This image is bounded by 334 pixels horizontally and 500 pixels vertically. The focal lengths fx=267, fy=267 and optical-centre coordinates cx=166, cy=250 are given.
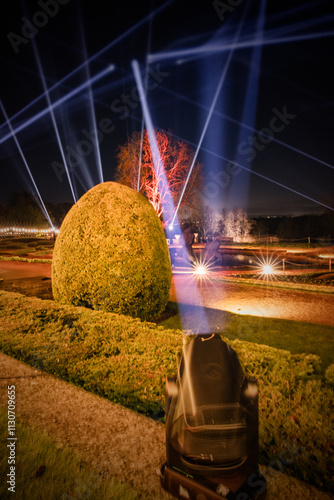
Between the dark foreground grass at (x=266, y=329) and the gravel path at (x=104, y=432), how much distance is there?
9.96ft

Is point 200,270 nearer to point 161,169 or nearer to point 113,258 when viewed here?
point 113,258

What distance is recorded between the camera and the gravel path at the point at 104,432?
236 centimetres

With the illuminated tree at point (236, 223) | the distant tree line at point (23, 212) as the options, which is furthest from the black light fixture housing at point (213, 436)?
the distant tree line at point (23, 212)

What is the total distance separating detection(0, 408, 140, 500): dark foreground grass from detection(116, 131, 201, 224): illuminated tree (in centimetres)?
2678

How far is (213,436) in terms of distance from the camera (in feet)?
6.31

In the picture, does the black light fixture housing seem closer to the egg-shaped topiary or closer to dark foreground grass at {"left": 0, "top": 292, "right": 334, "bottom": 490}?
dark foreground grass at {"left": 0, "top": 292, "right": 334, "bottom": 490}

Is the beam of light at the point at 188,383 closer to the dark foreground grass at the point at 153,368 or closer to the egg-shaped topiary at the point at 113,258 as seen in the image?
the dark foreground grass at the point at 153,368

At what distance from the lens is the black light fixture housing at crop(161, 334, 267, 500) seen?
1933 mm

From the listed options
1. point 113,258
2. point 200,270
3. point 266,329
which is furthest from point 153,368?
point 200,270

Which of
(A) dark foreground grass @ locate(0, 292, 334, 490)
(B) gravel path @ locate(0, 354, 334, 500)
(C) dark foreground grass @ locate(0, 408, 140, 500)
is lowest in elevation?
(C) dark foreground grass @ locate(0, 408, 140, 500)

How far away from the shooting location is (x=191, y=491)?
204 cm

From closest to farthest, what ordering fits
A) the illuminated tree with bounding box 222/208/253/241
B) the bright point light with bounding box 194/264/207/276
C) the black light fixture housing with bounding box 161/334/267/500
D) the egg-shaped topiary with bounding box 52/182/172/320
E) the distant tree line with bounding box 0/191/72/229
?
1. the black light fixture housing with bounding box 161/334/267/500
2. the egg-shaped topiary with bounding box 52/182/172/320
3. the bright point light with bounding box 194/264/207/276
4. the illuminated tree with bounding box 222/208/253/241
5. the distant tree line with bounding box 0/191/72/229

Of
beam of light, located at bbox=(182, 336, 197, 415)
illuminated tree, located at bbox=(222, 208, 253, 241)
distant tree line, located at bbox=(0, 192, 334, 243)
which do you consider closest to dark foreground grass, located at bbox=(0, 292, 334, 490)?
beam of light, located at bbox=(182, 336, 197, 415)

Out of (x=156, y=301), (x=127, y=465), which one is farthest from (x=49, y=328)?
(x=127, y=465)
